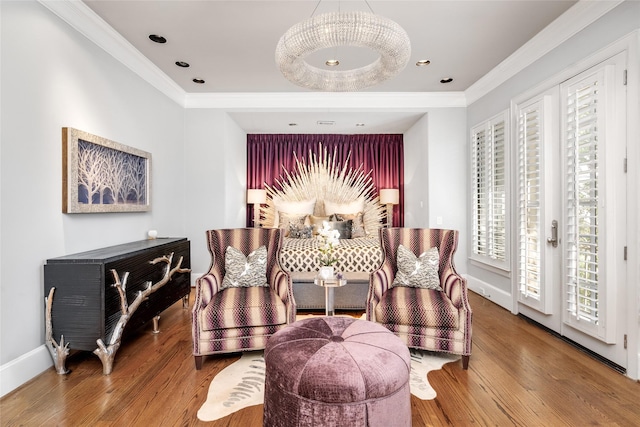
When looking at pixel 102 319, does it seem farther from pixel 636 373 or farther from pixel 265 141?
pixel 265 141

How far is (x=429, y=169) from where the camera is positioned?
4.59 metres

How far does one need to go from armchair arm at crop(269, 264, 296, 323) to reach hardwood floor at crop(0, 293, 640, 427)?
0.57 metres

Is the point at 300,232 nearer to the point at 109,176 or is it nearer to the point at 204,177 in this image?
the point at 204,177

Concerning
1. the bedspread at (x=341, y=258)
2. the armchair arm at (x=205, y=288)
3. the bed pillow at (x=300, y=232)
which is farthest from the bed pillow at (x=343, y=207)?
the armchair arm at (x=205, y=288)

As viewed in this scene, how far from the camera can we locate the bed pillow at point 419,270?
8.46ft

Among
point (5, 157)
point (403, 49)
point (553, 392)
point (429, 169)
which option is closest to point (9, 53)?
point (5, 157)

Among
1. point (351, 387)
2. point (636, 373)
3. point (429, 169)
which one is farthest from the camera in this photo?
point (429, 169)

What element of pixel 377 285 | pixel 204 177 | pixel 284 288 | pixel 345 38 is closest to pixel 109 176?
pixel 204 177

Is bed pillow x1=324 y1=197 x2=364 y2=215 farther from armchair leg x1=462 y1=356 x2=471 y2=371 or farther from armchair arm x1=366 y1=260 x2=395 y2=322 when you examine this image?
armchair leg x1=462 y1=356 x2=471 y2=371

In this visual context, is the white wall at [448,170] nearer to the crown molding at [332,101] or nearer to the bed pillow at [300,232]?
the crown molding at [332,101]

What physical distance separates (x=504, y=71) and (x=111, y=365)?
457cm

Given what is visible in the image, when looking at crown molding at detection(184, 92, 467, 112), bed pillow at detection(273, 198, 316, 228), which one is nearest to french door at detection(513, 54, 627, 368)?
crown molding at detection(184, 92, 467, 112)

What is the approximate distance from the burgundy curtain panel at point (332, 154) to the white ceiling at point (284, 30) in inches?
52.3

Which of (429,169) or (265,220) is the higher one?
(429,169)
